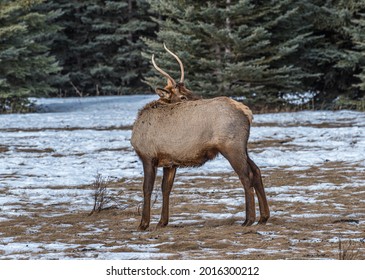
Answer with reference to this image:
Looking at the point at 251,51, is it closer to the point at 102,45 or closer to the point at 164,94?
the point at 164,94

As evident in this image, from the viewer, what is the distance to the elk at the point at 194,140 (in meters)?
8.66

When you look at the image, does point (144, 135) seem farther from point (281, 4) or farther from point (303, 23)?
point (303, 23)

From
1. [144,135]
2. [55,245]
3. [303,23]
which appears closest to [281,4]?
[303,23]

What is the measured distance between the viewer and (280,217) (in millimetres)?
9117

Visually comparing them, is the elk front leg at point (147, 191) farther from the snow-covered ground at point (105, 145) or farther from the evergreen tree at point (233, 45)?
the evergreen tree at point (233, 45)

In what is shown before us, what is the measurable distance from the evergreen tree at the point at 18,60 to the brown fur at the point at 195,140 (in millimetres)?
17774

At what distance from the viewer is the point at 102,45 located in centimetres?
4188

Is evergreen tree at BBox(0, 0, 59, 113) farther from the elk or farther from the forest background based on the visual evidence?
the elk

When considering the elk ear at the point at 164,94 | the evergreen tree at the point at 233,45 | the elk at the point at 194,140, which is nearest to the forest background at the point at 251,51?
the evergreen tree at the point at 233,45

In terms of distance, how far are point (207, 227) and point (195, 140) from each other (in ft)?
3.29

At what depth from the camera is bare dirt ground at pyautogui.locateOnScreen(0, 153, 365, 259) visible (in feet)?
23.2

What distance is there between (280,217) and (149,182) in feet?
5.20
